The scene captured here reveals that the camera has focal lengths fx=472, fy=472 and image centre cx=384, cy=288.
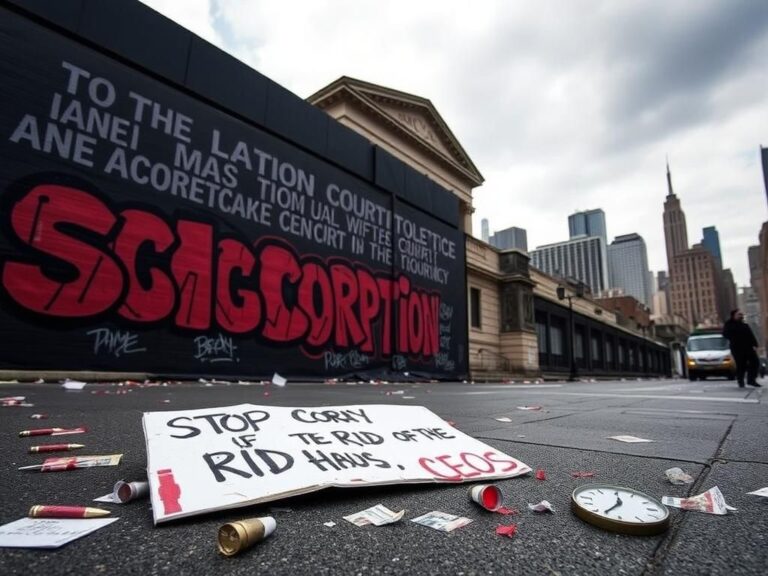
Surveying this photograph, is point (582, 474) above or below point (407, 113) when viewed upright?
below

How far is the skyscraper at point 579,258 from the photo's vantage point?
95.6 m

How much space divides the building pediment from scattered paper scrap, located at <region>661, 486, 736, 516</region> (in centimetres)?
2126

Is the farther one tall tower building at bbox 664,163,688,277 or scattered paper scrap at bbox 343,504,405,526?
tall tower building at bbox 664,163,688,277

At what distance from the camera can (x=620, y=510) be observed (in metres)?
1.25

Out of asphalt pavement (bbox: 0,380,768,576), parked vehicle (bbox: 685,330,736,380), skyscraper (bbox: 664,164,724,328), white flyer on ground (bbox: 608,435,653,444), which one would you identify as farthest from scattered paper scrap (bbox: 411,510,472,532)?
skyscraper (bbox: 664,164,724,328)

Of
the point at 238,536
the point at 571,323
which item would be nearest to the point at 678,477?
the point at 238,536

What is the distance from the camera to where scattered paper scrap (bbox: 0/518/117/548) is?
3.34 ft

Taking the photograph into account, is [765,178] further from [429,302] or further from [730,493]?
[730,493]

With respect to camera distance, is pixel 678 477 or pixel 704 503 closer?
pixel 704 503

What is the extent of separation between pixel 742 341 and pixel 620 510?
1054 centimetres

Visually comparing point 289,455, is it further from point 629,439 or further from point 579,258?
point 579,258

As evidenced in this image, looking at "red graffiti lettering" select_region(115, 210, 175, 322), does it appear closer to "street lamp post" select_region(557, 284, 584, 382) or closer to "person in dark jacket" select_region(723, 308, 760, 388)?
"person in dark jacket" select_region(723, 308, 760, 388)

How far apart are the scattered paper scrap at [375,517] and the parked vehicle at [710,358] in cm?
2251

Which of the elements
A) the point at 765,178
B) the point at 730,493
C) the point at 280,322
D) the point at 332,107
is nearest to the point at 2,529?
the point at 730,493
